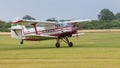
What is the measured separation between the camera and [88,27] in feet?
397

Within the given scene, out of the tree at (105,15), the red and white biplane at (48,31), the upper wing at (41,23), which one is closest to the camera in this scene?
the upper wing at (41,23)

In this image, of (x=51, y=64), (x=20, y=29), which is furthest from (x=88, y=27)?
(x=51, y=64)

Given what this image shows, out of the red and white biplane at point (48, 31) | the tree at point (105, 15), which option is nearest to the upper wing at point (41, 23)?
the red and white biplane at point (48, 31)

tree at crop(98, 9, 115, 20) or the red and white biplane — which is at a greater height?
the red and white biplane

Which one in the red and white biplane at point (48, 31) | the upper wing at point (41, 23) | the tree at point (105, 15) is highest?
the upper wing at point (41, 23)

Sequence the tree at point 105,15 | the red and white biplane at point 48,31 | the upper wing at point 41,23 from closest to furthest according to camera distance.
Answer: the upper wing at point 41,23 < the red and white biplane at point 48,31 < the tree at point 105,15

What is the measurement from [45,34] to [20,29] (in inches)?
110

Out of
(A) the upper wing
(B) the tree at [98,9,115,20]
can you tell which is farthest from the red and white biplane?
(B) the tree at [98,9,115,20]

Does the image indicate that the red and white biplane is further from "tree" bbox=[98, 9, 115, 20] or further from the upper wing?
"tree" bbox=[98, 9, 115, 20]

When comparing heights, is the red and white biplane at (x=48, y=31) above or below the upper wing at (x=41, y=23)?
below

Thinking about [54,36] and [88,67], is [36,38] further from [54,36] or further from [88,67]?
[88,67]

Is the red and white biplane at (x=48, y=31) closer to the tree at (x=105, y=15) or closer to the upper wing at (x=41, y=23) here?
the upper wing at (x=41, y=23)

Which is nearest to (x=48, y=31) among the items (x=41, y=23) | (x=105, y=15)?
(x=41, y=23)

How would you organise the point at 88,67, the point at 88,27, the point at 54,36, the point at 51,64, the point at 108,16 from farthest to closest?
1. the point at 108,16
2. the point at 88,27
3. the point at 54,36
4. the point at 51,64
5. the point at 88,67
